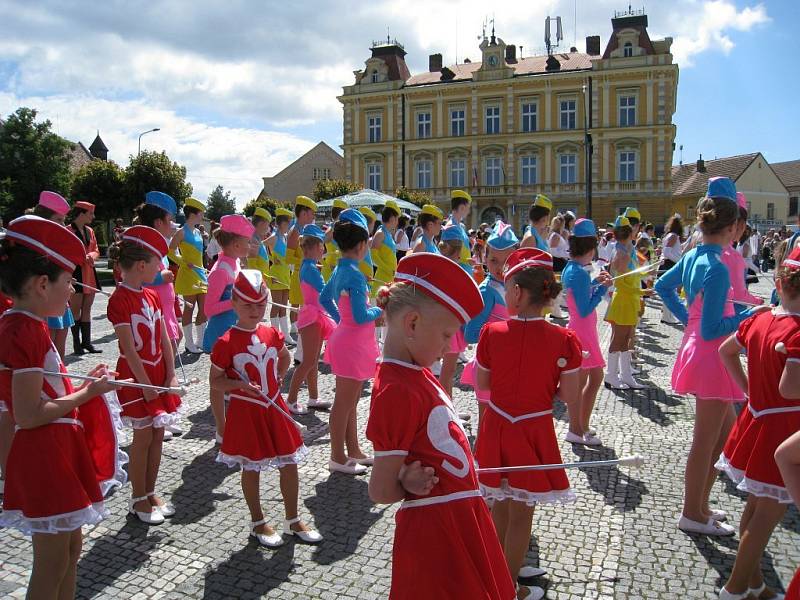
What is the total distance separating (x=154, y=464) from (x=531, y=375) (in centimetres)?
268

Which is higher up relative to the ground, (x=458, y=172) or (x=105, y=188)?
(x=458, y=172)

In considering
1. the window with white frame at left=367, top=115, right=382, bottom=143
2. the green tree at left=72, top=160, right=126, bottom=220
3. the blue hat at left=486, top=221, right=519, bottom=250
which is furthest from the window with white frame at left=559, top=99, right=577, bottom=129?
the blue hat at left=486, top=221, right=519, bottom=250

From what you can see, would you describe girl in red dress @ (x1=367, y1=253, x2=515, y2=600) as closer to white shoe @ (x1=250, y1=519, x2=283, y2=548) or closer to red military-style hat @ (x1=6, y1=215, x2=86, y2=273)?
red military-style hat @ (x1=6, y1=215, x2=86, y2=273)

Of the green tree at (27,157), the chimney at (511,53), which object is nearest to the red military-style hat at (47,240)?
the green tree at (27,157)

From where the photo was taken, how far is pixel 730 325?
3.77 m

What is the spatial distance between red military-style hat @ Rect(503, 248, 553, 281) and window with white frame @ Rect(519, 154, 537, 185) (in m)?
46.1

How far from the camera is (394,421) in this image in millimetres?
2055

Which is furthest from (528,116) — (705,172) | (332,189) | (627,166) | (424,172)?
(705,172)

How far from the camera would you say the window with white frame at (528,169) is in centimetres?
4791

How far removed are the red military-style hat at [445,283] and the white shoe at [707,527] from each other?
279cm

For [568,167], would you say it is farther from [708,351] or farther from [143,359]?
[143,359]

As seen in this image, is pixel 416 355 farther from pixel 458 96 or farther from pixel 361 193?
pixel 458 96

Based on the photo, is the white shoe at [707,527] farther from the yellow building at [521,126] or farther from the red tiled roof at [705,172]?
the red tiled roof at [705,172]

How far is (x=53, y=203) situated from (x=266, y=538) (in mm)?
4692
